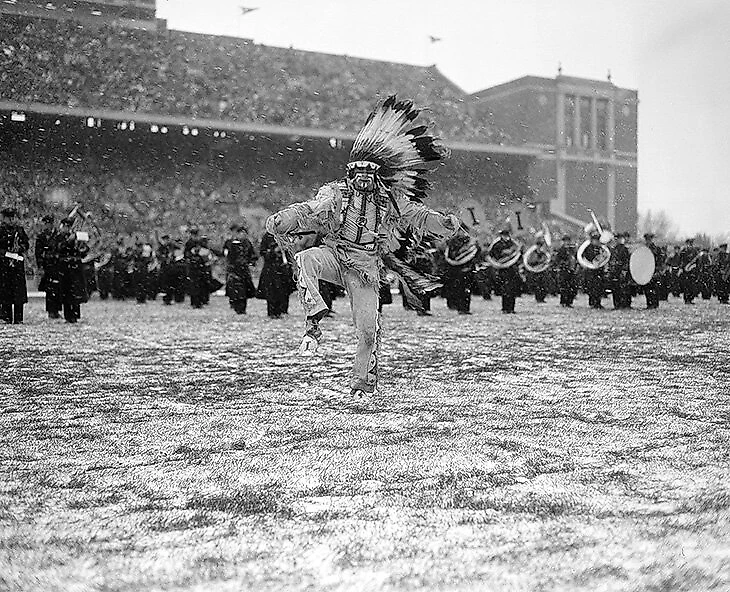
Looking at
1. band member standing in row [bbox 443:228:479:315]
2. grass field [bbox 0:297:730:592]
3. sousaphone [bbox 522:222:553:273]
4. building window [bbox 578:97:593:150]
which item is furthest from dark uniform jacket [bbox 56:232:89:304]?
building window [bbox 578:97:593:150]

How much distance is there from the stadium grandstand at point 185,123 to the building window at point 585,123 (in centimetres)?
1257

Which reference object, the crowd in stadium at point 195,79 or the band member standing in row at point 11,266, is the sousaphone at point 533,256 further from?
the crowd in stadium at point 195,79

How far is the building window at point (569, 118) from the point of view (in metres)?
52.3

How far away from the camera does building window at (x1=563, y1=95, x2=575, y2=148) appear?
52281mm

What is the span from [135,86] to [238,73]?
4.75 meters

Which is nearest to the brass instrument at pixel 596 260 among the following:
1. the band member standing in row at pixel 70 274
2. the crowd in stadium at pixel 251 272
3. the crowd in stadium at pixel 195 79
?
the crowd in stadium at pixel 251 272

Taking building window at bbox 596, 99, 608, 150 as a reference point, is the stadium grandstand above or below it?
below

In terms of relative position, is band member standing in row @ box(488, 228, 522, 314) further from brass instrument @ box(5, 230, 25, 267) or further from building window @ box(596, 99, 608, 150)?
building window @ box(596, 99, 608, 150)

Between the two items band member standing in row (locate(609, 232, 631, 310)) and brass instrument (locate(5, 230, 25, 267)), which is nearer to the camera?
brass instrument (locate(5, 230, 25, 267))

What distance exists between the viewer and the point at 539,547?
3.05 metres

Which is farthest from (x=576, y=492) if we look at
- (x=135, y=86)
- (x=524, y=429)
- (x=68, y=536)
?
(x=135, y=86)

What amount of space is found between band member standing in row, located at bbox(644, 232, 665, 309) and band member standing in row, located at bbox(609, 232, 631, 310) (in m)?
0.60

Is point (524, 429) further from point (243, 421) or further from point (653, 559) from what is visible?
point (653, 559)

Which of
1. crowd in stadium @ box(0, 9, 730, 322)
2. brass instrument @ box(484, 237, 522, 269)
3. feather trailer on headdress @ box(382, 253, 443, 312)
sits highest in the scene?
crowd in stadium @ box(0, 9, 730, 322)
